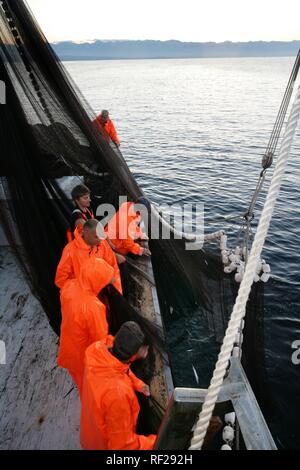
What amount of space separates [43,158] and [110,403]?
2.88 m

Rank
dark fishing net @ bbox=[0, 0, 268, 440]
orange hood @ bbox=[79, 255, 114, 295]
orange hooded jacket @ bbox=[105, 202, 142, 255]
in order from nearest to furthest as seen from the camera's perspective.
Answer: orange hood @ bbox=[79, 255, 114, 295] < dark fishing net @ bbox=[0, 0, 268, 440] < orange hooded jacket @ bbox=[105, 202, 142, 255]

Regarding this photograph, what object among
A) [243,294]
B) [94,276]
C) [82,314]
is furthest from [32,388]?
[243,294]

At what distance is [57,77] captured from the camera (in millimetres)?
4039

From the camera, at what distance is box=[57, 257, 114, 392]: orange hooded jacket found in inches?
122

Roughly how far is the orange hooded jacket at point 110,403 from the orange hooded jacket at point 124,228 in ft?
8.53

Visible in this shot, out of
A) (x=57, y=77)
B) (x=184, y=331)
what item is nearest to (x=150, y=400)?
(x=184, y=331)

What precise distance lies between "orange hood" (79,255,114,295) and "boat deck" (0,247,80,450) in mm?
1334

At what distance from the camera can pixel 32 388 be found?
3766 mm

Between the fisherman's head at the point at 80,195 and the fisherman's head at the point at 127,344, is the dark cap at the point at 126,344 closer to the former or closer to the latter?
the fisherman's head at the point at 127,344

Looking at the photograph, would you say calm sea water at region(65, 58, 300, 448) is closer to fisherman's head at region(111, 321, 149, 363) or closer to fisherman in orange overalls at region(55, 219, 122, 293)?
fisherman in orange overalls at region(55, 219, 122, 293)

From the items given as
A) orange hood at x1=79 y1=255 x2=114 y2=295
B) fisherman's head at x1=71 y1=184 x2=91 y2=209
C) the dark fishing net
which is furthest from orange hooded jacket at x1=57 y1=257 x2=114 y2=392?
fisherman's head at x1=71 y1=184 x2=91 y2=209
